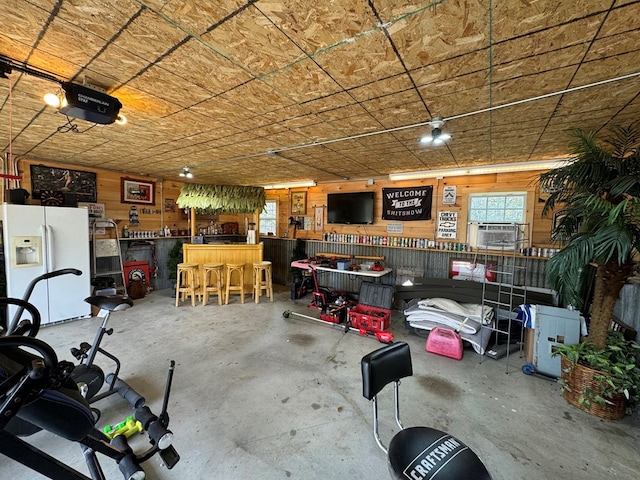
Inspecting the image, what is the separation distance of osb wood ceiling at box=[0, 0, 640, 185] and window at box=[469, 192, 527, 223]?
112cm

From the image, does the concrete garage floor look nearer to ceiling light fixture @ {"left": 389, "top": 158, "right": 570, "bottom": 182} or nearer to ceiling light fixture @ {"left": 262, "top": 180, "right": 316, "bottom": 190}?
ceiling light fixture @ {"left": 389, "top": 158, "right": 570, "bottom": 182}

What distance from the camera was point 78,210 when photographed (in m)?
4.27

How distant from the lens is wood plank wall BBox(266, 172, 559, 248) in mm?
4195

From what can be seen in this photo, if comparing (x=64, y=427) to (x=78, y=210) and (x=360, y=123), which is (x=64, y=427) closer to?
(x=360, y=123)

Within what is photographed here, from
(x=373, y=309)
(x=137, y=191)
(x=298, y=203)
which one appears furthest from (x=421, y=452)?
(x=137, y=191)

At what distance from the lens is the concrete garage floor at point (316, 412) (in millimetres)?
1775

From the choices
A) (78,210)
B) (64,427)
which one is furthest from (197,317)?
(64,427)

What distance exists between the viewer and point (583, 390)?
230 centimetres

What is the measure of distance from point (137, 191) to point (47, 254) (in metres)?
2.28

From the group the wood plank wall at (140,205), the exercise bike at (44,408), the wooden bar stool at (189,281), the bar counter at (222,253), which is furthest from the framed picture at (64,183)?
the exercise bike at (44,408)

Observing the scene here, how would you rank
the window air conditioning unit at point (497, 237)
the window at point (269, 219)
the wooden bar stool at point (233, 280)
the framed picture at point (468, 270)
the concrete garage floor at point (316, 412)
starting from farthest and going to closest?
the window at point (269, 219) < the wooden bar stool at point (233, 280) < the framed picture at point (468, 270) < the window air conditioning unit at point (497, 237) < the concrete garage floor at point (316, 412)

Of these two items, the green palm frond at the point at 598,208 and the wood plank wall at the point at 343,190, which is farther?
the wood plank wall at the point at 343,190

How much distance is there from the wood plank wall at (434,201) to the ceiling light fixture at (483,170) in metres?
0.14

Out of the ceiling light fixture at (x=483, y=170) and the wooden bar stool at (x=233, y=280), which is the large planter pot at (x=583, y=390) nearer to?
the ceiling light fixture at (x=483, y=170)
